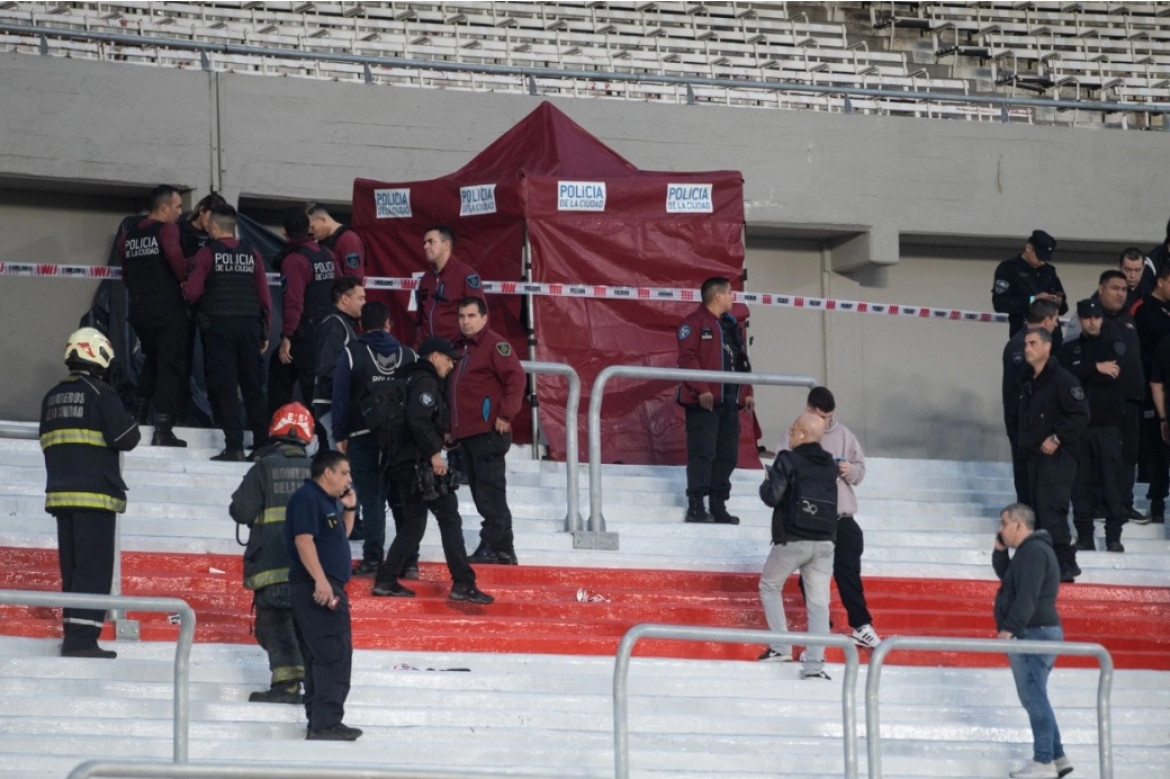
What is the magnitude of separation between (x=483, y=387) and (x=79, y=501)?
2320 mm

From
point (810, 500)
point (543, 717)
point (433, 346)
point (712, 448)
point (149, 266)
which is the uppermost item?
point (149, 266)

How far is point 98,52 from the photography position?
50.7 feet

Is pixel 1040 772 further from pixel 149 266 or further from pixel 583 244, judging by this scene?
pixel 149 266

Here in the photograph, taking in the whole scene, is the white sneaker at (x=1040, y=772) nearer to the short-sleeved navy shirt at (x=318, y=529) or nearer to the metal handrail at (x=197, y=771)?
the short-sleeved navy shirt at (x=318, y=529)

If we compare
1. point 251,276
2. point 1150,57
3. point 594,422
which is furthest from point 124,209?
point 1150,57

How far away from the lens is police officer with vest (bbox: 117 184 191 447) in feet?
38.9

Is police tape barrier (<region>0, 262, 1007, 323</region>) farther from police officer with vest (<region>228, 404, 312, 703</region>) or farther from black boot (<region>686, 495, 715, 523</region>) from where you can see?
police officer with vest (<region>228, 404, 312, 703</region>)

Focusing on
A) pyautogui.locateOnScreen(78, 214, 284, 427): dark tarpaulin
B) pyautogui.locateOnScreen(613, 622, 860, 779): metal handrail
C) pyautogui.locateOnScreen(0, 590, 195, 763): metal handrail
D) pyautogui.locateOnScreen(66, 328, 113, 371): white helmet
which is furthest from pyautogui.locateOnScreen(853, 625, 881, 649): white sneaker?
pyautogui.locateOnScreen(78, 214, 284, 427): dark tarpaulin

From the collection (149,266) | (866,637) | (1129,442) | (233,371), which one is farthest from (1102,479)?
(149,266)

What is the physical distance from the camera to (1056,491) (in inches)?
429

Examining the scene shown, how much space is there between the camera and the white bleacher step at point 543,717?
26.1ft

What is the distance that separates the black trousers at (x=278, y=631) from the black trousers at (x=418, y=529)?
1198 mm

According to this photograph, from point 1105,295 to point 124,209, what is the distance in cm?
836

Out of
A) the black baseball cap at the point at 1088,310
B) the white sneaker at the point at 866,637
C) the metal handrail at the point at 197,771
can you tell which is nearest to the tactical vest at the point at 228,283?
the white sneaker at the point at 866,637
